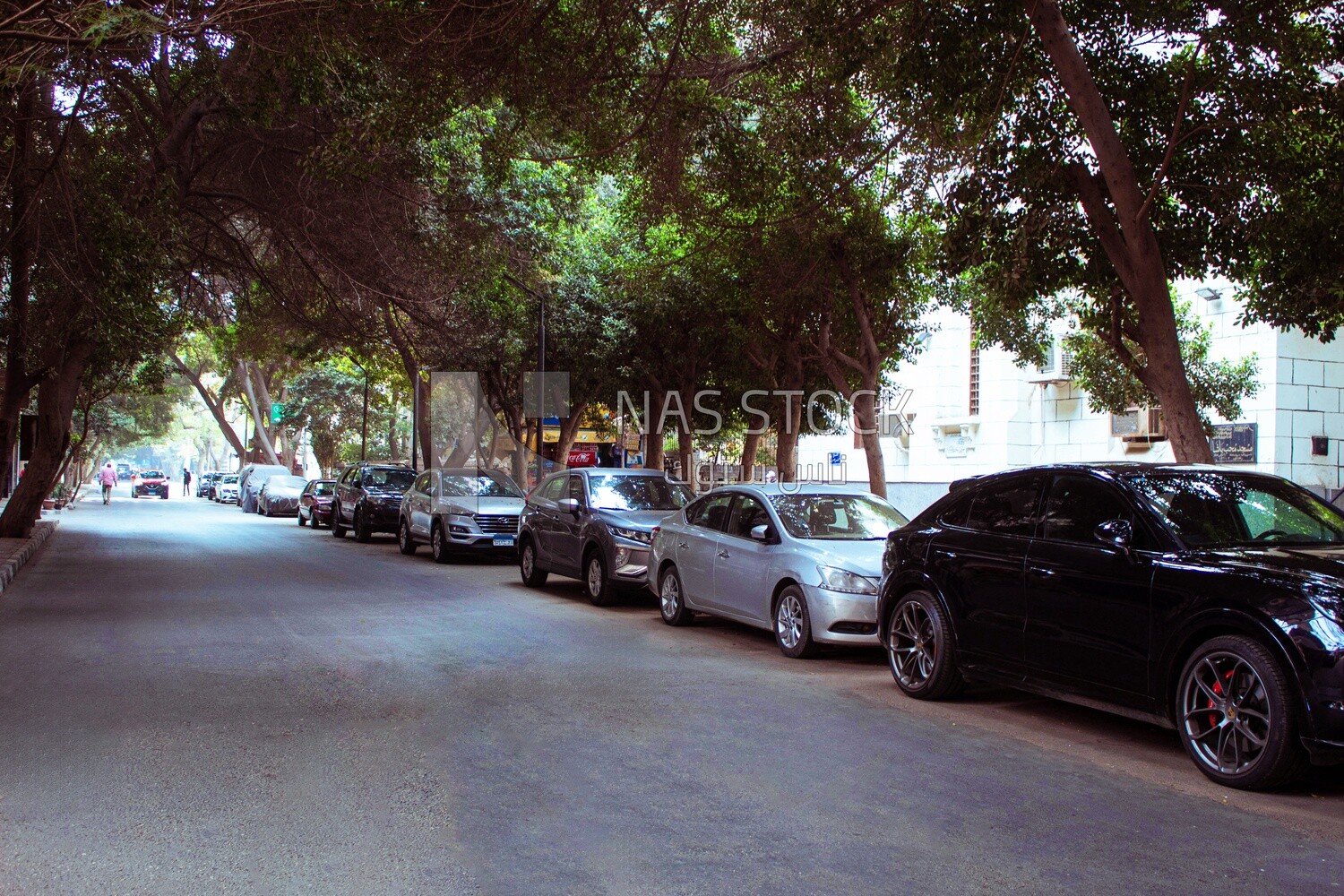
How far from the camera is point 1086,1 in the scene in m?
11.4

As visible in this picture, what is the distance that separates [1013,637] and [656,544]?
19.5ft

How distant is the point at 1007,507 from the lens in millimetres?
7832

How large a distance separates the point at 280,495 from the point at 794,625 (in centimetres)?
3493

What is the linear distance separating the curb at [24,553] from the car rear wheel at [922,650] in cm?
1222

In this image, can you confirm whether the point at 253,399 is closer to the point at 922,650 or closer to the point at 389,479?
the point at 389,479

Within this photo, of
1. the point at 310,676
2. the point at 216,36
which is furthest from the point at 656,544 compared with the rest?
the point at 216,36

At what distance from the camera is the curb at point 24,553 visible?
1581cm

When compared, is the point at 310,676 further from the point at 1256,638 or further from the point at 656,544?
the point at 1256,638

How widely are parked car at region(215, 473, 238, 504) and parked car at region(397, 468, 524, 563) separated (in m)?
40.7

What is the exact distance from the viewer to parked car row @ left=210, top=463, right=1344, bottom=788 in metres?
5.75

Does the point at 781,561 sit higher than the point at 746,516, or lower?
lower

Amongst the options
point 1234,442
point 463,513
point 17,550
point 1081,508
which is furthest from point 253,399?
point 1081,508

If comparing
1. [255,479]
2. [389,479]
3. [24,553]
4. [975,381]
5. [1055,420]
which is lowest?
[24,553]

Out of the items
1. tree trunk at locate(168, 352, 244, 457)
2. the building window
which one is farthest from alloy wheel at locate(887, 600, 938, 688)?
tree trunk at locate(168, 352, 244, 457)
